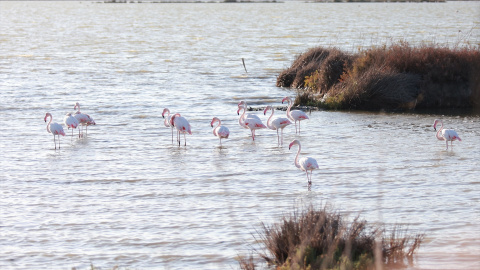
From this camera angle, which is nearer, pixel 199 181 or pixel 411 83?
pixel 199 181

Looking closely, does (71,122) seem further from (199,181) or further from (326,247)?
(326,247)

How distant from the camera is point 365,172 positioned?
12625mm

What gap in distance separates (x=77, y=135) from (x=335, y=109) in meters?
7.32

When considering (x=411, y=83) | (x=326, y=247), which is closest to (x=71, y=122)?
(x=411, y=83)

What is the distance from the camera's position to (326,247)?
7180 mm

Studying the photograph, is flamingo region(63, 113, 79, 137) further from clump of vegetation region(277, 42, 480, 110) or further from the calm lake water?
clump of vegetation region(277, 42, 480, 110)

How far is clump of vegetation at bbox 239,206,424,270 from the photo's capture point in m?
6.91

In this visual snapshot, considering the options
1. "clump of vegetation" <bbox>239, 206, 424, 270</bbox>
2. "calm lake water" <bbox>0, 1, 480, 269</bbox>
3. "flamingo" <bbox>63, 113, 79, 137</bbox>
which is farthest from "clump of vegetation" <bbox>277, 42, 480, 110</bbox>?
"clump of vegetation" <bbox>239, 206, 424, 270</bbox>

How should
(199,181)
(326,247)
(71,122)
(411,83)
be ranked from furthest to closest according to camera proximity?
(411,83) < (71,122) < (199,181) < (326,247)

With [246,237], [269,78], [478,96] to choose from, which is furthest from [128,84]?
[246,237]

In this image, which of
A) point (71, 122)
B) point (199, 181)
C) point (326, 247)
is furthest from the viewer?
point (71, 122)

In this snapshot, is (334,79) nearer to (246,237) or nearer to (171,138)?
(171,138)

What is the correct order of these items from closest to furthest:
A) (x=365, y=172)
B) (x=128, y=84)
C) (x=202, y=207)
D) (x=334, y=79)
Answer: (x=202, y=207) → (x=365, y=172) → (x=334, y=79) → (x=128, y=84)

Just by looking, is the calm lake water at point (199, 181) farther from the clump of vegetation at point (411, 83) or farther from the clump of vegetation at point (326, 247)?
the clump of vegetation at point (411, 83)
